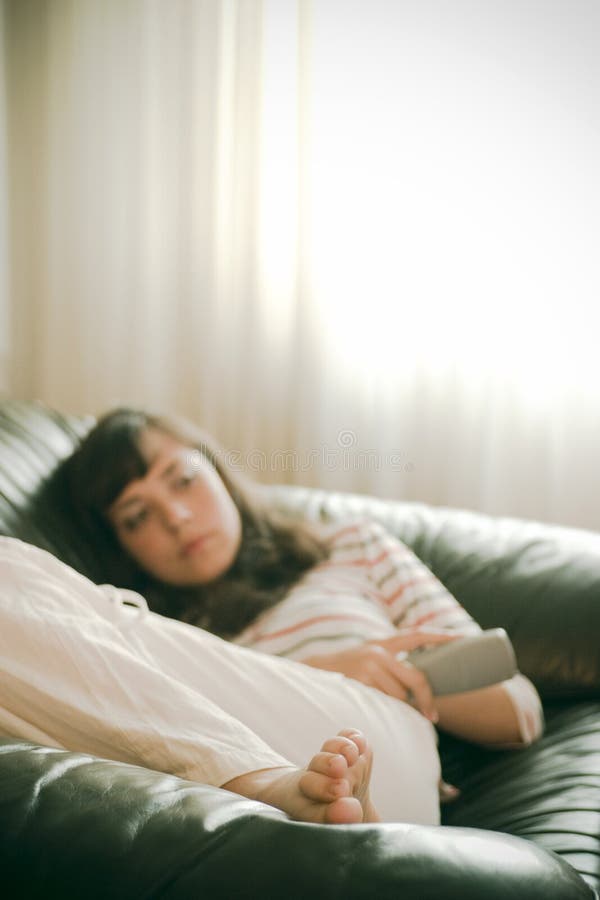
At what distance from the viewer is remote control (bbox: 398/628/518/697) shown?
41.7 inches

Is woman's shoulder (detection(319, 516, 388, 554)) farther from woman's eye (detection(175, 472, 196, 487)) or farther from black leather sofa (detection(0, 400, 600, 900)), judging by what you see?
black leather sofa (detection(0, 400, 600, 900))

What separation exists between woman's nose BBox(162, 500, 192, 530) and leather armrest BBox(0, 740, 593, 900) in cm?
77

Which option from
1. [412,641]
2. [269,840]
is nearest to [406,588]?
[412,641]

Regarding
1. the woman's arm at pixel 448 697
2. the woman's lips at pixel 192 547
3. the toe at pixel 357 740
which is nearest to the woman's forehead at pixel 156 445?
the woman's lips at pixel 192 547

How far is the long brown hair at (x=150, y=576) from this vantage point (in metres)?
1.37

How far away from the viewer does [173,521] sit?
4.57 feet

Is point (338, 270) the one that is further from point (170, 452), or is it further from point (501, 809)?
point (501, 809)

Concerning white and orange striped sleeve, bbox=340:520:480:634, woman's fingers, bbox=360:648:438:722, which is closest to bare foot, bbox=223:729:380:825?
woman's fingers, bbox=360:648:438:722

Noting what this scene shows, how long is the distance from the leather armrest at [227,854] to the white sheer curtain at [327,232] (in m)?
1.64

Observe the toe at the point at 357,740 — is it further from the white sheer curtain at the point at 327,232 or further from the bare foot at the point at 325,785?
the white sheer curtain at the point at 327,232

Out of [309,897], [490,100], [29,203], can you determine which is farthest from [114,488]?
[29,203]

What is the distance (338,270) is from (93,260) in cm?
79

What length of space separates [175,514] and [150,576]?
127 millimetres

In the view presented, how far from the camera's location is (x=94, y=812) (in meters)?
0.60
